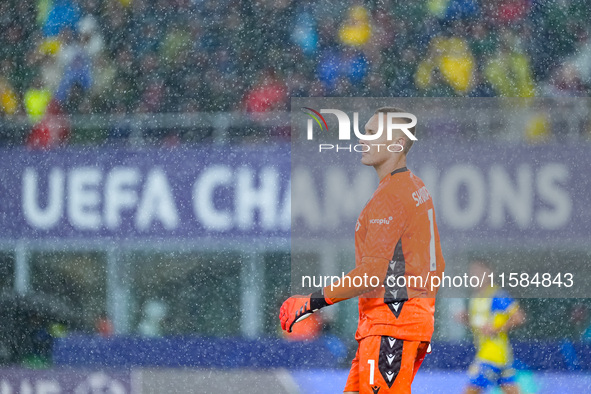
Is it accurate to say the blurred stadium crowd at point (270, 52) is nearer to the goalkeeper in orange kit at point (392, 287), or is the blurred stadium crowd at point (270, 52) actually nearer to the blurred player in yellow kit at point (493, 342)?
the goalkeeper in orange kit at point (392, 287)

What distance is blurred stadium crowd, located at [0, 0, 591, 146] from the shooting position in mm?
1587

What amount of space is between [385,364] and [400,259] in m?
0.20

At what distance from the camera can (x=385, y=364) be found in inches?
52.2

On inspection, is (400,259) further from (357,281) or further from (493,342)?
(493,342)

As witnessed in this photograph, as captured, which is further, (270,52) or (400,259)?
(270,52)

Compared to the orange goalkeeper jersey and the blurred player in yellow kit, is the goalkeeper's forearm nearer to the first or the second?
the orange goalkeeper jersey

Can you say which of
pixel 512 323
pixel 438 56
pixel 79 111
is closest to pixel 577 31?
pixel 438 56

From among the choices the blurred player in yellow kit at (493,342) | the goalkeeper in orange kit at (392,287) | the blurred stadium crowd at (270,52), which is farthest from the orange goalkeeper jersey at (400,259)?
the blurred stadium crowd at (270,52)

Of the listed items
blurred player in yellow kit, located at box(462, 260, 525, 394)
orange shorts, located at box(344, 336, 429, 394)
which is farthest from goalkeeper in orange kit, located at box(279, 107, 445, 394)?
blurred player in yellow kit, located at box(462, 260, 525, 394)

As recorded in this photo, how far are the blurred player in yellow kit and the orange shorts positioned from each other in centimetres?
27

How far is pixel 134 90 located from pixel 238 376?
2.33 ft

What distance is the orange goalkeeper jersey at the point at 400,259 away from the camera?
1366mm

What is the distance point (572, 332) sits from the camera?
160cm

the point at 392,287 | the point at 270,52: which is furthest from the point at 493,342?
the point at 270,52
